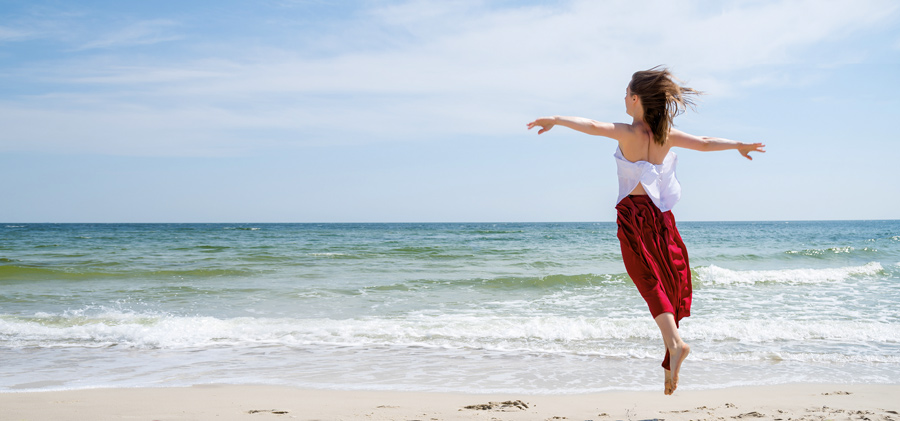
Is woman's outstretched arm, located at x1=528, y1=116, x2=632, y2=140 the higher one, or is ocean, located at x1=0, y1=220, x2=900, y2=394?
woman's outstretched arm, located at x1=528, y1=116, x2=632, y2=140

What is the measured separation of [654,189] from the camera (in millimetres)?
3221

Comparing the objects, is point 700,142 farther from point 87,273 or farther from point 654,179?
point 87,273

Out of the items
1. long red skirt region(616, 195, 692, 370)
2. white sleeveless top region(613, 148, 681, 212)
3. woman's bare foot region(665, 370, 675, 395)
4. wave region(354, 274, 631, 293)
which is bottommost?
wave region(354, 274, 631, 293)

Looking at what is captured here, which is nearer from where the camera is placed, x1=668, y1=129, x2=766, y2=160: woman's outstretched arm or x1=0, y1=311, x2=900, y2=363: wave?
x1=668, y1=129, x2=766, y2=160: woman's outstretched arm

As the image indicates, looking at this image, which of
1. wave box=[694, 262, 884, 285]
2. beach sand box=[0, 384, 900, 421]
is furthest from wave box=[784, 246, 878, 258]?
beach sand box=[0, 384, 900, 421]

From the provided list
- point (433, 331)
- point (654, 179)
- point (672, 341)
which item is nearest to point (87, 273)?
point (433, 331)

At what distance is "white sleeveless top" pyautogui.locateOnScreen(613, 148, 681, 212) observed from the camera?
126 inches

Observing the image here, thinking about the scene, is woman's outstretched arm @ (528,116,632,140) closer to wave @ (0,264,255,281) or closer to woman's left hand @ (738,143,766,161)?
woman's left hand @ (738,143,766,161)

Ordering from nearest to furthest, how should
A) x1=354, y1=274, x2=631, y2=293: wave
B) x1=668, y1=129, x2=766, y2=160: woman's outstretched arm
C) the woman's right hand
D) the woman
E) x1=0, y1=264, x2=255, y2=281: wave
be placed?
the woman's right hand → the woman → x1=668, y1=129, x2=766, y2=160: woman's outstretched arm → x1=354, y1=274, x2=631, y2=293: wave → x1=0, y1=264, x2=255, y2=281: wave

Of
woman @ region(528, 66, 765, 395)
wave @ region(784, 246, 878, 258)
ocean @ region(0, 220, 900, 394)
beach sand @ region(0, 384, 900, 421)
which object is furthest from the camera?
wave @ region(784, 246, 878, 258)

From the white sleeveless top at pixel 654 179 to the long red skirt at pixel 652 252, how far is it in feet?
0.16

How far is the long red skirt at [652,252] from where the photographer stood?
310 cm

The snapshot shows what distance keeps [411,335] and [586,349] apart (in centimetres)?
198

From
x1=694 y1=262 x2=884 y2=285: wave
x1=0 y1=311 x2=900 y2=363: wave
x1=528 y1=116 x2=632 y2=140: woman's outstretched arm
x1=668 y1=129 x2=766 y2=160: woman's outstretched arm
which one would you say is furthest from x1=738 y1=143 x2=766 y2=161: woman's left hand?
x1=694 y1=262 x2=884 y2=285: wave
